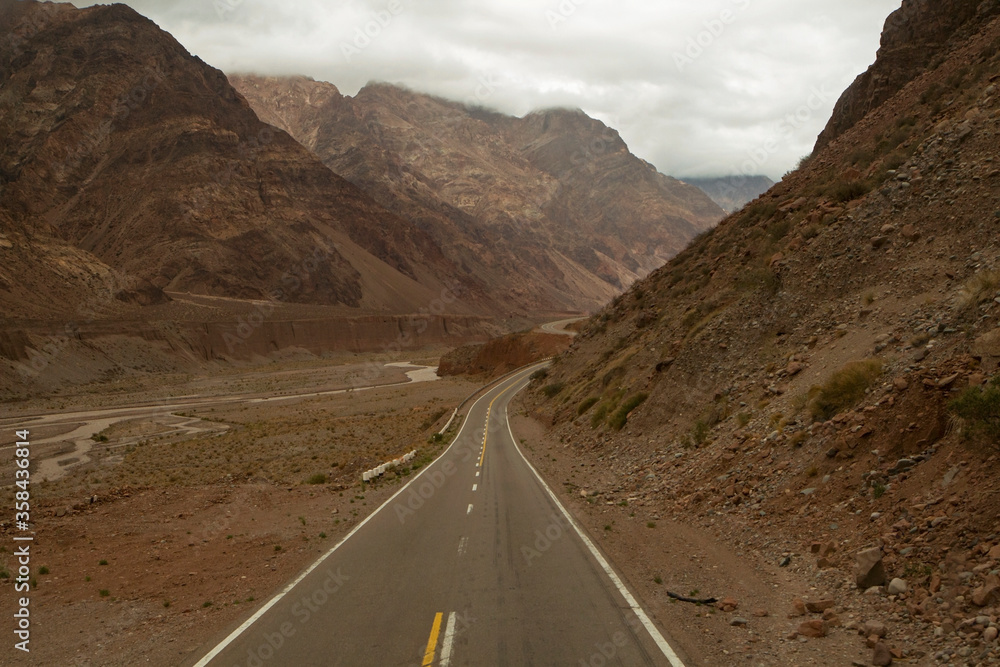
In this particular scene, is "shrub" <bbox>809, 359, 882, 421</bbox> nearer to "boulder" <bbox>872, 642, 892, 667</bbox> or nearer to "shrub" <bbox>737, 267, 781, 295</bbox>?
"boulder" <bbox>872, 642, 892, 667</bbox>

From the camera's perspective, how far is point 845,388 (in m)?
11.8

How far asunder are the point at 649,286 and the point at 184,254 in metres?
103

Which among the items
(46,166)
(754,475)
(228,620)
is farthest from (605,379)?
(46,166)

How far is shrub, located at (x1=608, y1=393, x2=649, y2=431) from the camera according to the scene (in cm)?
2165

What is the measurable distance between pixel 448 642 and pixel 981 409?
723 centimetres

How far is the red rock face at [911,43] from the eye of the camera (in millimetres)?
25078

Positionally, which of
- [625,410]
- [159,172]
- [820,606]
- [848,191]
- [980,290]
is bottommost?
[820,606]


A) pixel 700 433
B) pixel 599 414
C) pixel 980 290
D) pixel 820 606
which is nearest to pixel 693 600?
pixel 820 606

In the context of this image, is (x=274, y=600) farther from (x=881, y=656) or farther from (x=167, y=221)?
(x=167, y=221)

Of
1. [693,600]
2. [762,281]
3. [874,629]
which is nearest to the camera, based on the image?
[874,629]

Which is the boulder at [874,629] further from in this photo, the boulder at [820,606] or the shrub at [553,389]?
the shrub at [553,389]

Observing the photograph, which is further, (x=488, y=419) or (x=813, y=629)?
(x=488, y=419)

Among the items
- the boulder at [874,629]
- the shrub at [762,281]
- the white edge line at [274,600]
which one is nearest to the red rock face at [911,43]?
the shrub at [762,281]

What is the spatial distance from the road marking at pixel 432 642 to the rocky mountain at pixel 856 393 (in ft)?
10.1
